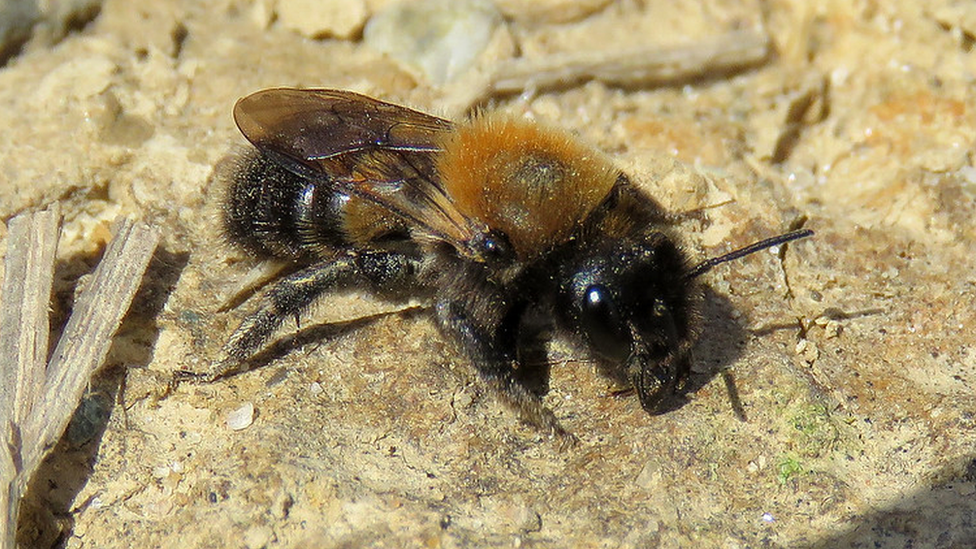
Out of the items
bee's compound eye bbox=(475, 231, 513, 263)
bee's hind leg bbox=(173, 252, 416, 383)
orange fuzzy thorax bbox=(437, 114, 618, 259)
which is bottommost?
bee's hind leg bbox=(173, 252, 416, 383)

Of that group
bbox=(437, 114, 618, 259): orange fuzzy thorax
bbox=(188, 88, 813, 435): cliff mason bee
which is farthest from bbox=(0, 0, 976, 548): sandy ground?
bbox=(437, 114, 618, 259): orange fuzzy thorax

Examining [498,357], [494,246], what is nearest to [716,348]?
[498,357]

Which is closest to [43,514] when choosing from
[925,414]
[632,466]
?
[632,466]

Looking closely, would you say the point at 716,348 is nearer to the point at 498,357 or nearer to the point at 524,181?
the point at 498,357

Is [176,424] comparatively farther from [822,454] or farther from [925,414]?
[925,414]

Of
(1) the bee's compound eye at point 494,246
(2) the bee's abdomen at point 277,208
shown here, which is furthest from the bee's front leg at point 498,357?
(2) the bee's abdomen at point 277,208

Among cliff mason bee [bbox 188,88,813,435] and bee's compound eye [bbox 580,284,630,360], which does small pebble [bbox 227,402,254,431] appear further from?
bee's compound eye [bbox 580,284,630,360]
